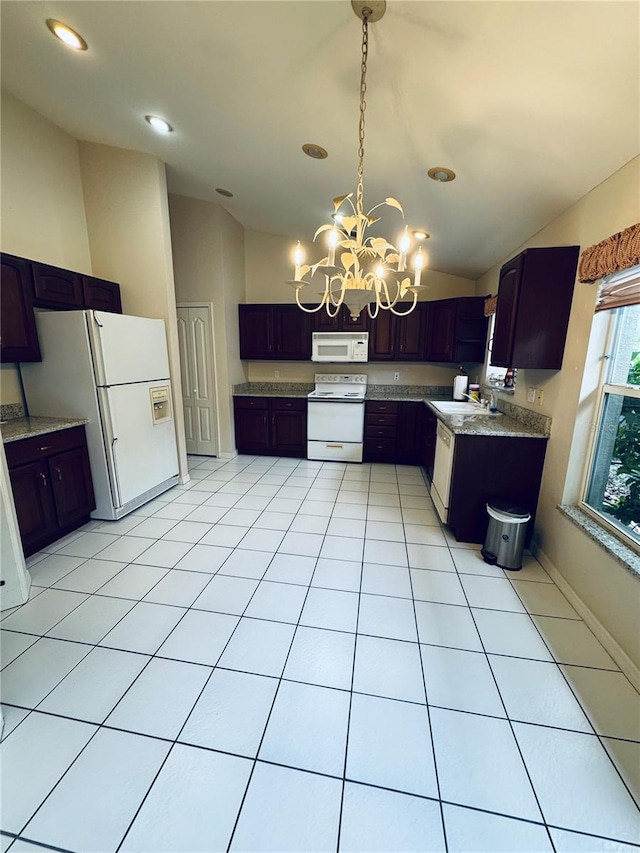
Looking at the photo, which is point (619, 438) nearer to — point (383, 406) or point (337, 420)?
point (383, 406)

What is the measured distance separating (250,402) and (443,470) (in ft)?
8.88

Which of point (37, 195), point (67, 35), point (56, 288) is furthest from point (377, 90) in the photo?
point (37, 195)

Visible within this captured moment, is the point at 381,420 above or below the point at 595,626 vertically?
above

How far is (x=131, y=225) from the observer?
3.12 meters

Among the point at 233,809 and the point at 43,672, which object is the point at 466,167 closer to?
the point at 233,809

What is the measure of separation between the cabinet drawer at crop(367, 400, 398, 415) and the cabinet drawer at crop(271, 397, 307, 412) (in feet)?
2.83

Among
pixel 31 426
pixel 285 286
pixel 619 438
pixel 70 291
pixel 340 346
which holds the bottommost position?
pixel 31 426

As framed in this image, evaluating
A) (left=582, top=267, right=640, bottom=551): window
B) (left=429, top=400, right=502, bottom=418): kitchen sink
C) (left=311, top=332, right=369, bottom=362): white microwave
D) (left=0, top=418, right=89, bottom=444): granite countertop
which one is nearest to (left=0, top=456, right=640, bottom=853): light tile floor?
(left=582, top=267, right=640, bottom=551): window

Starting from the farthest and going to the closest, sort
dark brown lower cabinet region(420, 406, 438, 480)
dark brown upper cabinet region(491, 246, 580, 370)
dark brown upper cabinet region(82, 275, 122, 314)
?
dark brown lower cabinet region(420, 406, 438, 480)
dark brown upper cabinet region(82, 275, 122, 314)
dark brown upper cabinet region(491, 246, 580, 370)

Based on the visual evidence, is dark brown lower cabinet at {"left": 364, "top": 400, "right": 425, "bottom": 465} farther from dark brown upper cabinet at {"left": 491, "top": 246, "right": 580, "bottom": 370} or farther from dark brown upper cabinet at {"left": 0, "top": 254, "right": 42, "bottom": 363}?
dark brown upper cabinet at {"left": 0, "top": 254, "right": 42, "bottom": 363}

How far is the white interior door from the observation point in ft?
14.1

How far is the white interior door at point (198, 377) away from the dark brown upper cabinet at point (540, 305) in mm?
3390

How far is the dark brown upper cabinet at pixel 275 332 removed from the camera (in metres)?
4.54

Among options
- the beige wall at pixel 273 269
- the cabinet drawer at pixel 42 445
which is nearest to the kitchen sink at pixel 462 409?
the beige wall at pixel 273 269
